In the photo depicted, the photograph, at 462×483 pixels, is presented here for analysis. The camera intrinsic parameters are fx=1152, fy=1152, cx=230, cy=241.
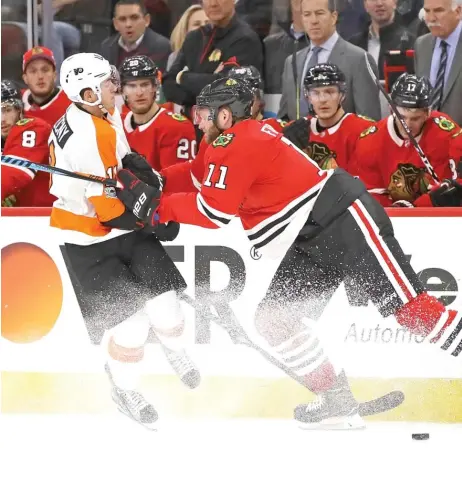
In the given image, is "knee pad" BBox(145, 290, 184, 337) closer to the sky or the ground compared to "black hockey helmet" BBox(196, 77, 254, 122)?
closer to the ground

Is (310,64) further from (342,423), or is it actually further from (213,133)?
(342,423)

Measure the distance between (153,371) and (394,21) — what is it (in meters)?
1.98

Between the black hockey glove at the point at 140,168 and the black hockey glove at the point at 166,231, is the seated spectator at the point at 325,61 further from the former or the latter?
the black hockey glove at the point at 140,168

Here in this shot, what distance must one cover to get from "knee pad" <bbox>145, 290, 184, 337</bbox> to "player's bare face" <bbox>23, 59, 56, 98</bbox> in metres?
1.51

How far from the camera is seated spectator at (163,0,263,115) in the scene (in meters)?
5.28

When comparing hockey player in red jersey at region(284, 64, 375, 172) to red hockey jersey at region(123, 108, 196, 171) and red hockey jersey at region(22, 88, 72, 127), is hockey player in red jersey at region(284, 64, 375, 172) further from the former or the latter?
red hockey jersey at region(22, 88, 72, 127)

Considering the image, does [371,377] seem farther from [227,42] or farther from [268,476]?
[227,42]

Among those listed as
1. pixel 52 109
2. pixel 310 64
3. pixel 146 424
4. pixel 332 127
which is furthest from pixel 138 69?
pixel 146 424

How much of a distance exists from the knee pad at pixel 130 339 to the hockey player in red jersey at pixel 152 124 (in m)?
0.99

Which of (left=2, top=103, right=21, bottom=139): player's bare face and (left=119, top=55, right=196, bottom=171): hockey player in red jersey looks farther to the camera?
(left=2, top=103, right=21, bottom=139): player's bare face

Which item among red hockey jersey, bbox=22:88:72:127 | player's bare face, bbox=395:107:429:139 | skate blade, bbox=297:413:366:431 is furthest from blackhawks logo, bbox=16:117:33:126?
skate blade, bbox=297:413:366:431

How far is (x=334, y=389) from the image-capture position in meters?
4.26

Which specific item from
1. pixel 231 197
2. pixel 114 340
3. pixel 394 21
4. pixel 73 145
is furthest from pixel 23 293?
pixel 394 21

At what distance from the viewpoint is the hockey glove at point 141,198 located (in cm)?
393
